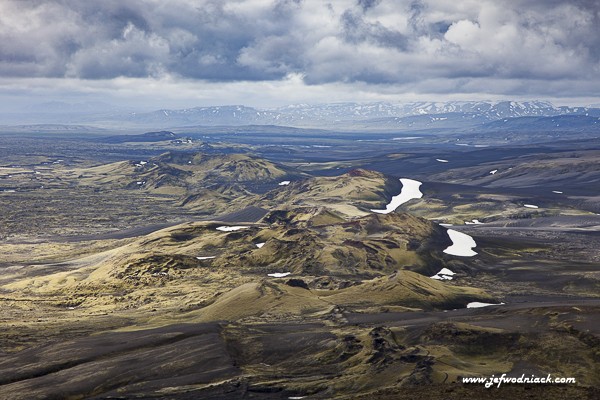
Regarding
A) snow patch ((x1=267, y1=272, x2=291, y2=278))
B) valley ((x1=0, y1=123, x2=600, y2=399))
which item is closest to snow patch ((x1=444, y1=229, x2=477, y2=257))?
valley ((x1=0, y1=123, x2=600, y2=399))

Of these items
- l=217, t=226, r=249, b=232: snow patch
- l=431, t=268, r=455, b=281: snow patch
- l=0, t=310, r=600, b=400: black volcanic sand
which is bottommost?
l=431, t=268, r=455, b=281: snow patch

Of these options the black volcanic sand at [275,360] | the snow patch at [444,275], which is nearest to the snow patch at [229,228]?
the snow patch at [444,275]

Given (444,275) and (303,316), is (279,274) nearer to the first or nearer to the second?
(444,275)

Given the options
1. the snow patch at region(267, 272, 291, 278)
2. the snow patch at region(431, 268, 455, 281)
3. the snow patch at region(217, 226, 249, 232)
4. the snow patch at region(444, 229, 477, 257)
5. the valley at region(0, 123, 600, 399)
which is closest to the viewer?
the valley at region(0, 123, 600, 399)

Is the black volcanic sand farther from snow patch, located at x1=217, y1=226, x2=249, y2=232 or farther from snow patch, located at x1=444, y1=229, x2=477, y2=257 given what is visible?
snow patch, located at x1=217, y1=226, x2=249, y2=232

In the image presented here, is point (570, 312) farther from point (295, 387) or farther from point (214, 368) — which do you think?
point (214, 368)

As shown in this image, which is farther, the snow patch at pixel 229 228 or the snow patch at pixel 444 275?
the snow patch at pixel 229 228

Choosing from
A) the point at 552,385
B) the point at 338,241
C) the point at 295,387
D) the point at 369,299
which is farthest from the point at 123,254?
the point at 552,385

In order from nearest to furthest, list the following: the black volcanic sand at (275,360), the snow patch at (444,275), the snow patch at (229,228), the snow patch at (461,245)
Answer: the black volcanic sand at (275,360)
the snow patch at (444,275)
the snow patch at (461,245)
the snow patch at (229,228)

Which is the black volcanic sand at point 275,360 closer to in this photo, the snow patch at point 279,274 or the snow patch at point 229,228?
the snow patch at point 279,274
